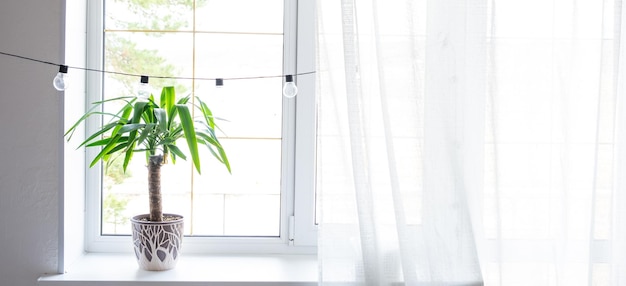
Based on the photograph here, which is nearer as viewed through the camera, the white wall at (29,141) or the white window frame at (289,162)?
the white wall at (29,141)

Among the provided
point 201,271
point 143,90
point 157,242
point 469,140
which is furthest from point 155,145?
point 469,140

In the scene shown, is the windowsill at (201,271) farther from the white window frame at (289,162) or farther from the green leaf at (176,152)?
the green leaf at (176,152)

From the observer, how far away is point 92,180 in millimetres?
1918

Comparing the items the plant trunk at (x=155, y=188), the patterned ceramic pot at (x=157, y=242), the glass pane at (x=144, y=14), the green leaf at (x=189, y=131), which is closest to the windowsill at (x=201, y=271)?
the patterned ceramic pot at (x=157, y=242)

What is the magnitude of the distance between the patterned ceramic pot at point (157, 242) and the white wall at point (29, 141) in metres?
0.22

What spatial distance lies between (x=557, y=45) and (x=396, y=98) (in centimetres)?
44

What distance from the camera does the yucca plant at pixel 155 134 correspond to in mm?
1638

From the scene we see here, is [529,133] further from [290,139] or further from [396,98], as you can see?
[290,139]

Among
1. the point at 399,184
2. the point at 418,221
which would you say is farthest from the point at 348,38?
the point at 418,221

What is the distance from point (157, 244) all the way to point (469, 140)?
89cm

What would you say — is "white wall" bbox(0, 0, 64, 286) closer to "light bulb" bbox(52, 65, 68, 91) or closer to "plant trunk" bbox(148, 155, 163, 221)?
"light bulb" bbox(52, 65, 68, 91)

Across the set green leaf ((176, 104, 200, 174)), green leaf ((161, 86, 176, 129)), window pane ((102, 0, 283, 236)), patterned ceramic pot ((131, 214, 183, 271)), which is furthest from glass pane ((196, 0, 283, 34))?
patterned ceramic pot ((131, 214, 183, 271))

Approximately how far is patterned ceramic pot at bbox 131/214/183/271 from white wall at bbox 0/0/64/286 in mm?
220

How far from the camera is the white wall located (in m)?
1.68
